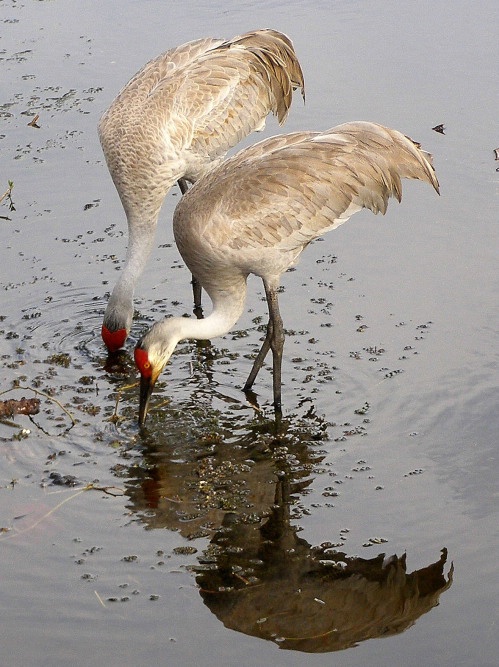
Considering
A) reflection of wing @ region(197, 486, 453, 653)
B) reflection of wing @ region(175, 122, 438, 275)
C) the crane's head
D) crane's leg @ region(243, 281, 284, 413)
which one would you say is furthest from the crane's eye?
reflection of wing @ region(197, 486, 453, 653)

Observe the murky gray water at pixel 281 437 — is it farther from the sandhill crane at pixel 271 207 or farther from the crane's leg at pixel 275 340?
the sandhill crane at pixel 271 207

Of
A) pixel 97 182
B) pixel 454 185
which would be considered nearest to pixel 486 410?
pixel 454 185

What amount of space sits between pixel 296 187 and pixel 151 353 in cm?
129

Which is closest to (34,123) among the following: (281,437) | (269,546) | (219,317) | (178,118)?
(178,118)

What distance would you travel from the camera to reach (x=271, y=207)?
6.55 meters

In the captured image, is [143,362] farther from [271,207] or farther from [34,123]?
[34,123]

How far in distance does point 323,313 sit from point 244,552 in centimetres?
251

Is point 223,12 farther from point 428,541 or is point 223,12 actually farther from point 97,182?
point 428,541

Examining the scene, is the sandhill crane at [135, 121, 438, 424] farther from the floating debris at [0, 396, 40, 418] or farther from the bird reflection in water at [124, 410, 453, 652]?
the floating debris at [0, 396, 40, 418]

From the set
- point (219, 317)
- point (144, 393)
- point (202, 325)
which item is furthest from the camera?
point (219, 317)

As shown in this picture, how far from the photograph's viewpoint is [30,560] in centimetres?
538

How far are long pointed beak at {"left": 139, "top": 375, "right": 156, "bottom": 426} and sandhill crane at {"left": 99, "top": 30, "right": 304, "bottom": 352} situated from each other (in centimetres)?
103

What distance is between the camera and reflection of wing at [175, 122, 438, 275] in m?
6.46

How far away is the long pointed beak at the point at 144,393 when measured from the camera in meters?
6.36
